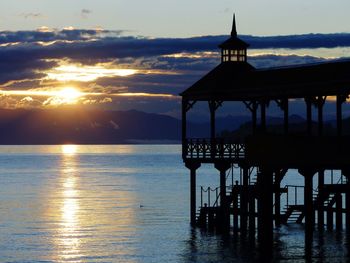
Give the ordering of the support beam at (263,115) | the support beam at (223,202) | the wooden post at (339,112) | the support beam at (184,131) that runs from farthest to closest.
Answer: the support beam at (184,131) → the support beam at (223,202) → the support beam at (263,115) → the wooden post at (339,112)

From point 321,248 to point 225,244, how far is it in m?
5.85

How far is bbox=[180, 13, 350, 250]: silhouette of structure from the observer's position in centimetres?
5144

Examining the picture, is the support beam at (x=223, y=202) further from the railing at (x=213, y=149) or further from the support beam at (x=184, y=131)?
the support beam at (x=184, y=131)

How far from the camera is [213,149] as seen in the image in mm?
64125

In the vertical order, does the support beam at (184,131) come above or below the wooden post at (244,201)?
above

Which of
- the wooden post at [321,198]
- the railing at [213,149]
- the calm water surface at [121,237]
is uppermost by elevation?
the railing at [213,149]

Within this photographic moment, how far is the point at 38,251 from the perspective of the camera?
61.0 m

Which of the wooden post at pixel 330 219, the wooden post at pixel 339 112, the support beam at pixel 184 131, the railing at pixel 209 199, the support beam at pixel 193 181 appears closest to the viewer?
the wooden post at pixel 339 112

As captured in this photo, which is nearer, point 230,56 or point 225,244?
point 225,244

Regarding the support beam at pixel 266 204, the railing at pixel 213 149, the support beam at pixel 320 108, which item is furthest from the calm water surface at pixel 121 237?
the support beam at pixel 320 108

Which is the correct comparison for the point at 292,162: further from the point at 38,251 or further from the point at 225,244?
the point at 38,251

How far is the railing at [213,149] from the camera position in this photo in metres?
63.2

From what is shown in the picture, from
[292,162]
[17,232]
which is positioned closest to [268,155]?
[292,162]

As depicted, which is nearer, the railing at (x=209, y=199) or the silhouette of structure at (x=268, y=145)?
the silhouette of structure at (x=268, y=145)
